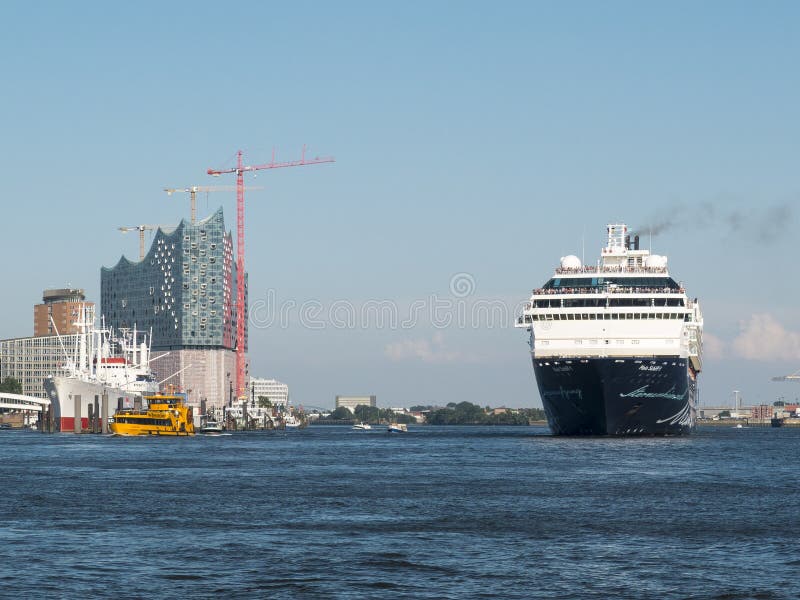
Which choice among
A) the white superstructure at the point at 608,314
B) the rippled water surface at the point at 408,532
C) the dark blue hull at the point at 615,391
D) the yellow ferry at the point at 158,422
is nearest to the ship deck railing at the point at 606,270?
the white superstructure at the point at 608,314

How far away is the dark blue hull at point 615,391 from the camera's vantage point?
372 feet

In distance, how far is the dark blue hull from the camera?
11350 centimetres

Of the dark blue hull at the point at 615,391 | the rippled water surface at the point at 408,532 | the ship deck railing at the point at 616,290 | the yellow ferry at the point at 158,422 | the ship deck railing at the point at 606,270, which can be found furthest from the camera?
the yellow ferry at the point at 158,422

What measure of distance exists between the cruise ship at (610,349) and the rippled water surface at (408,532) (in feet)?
83.3

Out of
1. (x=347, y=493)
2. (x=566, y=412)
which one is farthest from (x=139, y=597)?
(x=566, y=412)

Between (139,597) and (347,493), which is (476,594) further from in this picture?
(347,493)

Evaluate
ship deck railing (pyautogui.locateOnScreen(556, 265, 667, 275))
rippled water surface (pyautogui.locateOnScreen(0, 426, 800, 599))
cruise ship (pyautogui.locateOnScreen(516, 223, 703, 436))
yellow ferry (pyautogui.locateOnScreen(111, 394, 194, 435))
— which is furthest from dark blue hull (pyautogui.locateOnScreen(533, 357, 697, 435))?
yellow ferry (pyautogui.locateOnScreen(111, 394, 194, 435))

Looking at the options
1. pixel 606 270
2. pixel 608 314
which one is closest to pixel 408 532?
pixel 608 314

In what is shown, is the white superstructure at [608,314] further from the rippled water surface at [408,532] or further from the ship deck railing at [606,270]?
the rippled water surface at [408,532]

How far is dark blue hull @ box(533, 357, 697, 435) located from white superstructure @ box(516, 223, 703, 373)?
48.7 inches

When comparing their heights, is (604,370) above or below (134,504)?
above

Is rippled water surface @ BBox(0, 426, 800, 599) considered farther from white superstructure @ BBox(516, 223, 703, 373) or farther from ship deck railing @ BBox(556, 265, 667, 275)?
ship deck railing @ BBox(556, 265, 667, 275)

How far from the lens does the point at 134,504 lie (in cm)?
6097

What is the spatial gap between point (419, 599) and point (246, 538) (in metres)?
13.5
